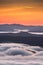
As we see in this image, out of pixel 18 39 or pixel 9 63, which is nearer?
pixel 9 63

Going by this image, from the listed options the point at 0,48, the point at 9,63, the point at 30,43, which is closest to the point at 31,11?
the point at 30,43

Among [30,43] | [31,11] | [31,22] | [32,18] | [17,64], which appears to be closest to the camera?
[17,64]

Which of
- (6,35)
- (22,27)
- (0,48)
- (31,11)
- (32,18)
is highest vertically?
(31,11)

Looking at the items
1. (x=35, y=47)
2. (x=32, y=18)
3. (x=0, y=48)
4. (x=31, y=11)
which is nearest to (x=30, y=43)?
(x=35, y=47)

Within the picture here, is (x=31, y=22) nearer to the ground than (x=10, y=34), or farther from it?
farther from it

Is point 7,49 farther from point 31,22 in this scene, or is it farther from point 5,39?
point 31,22

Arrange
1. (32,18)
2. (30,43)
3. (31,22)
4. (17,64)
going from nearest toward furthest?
(17,64) → (30,43) → (31,22) → (32,18)
